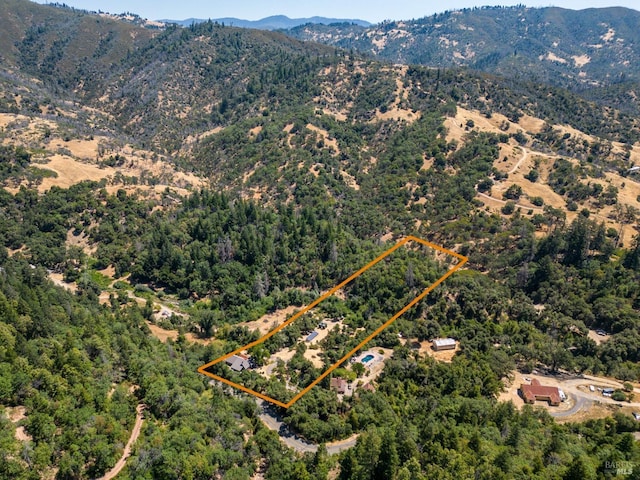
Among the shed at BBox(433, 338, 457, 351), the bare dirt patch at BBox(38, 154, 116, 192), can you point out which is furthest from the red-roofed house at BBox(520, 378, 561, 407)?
the bare dirt patch at BBox(38, 154, 116, 192)

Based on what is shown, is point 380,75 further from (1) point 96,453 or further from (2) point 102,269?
(1) point 96,453

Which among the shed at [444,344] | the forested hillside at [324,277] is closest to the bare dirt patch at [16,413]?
the forested hillside at [324,277]

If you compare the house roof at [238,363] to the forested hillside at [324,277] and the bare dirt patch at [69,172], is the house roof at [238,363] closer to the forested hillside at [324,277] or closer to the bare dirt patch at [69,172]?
the forested hillside at [324,277]

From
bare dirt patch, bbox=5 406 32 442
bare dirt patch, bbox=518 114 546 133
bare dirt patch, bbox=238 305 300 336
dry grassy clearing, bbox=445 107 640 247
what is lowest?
bare dirt patch, bbox=238 305 300 336

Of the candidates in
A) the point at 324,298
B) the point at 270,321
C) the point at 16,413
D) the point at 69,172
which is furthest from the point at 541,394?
the point at 69,172

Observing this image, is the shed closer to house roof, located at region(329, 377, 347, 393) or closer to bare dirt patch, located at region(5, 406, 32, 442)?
house roof, located at region(329, 377, 347, 393)

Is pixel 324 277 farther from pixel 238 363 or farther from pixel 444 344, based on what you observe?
pixel 238 363
